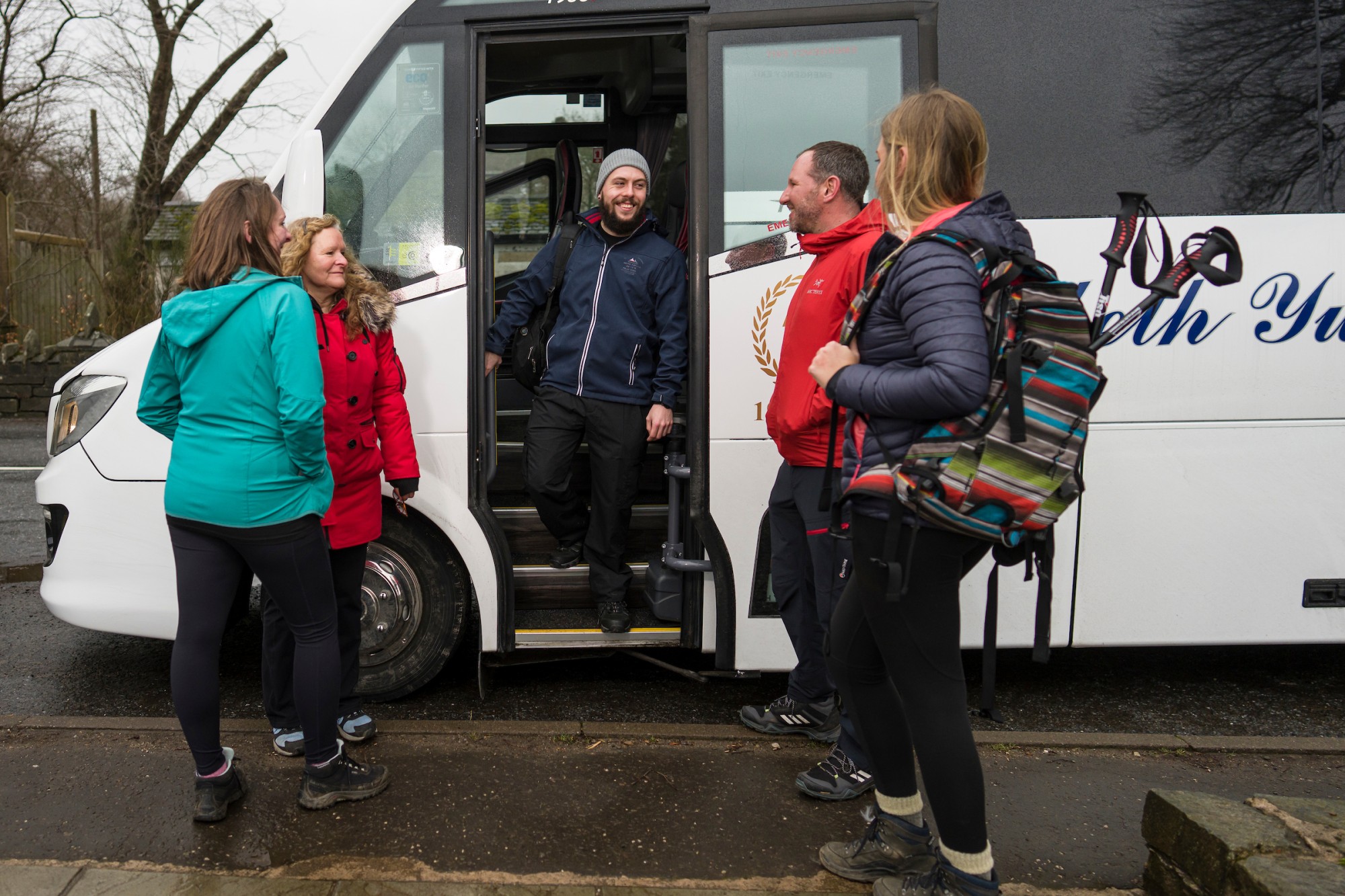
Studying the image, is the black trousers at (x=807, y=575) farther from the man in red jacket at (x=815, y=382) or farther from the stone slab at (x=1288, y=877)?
the stone slab at (x=1288, y=877)

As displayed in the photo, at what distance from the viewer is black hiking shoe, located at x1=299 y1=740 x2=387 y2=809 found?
3.10 metres

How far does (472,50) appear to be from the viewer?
3.72m

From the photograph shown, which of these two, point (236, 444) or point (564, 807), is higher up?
point (236, 444)

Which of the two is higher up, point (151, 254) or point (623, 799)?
point (151, 254)

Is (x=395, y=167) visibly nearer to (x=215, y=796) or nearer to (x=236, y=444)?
(x=236, y=444)

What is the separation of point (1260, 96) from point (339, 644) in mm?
3640

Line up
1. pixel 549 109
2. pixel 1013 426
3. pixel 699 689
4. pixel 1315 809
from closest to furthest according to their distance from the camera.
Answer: pixel 1013 426 < pixel 1315 809 < pixel 699 689 < pixel 549 109

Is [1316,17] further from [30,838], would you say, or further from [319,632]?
[30,838]

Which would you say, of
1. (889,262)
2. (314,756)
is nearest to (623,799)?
(314,756)

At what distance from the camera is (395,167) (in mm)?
3729

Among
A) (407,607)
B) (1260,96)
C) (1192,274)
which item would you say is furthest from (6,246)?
(1192,274)

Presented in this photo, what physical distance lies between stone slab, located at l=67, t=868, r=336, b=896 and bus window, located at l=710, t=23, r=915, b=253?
7.65 feet

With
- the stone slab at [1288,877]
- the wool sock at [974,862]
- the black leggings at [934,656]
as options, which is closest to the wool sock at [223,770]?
the black leggings at [934,656]

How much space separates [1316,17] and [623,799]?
3585 mm
